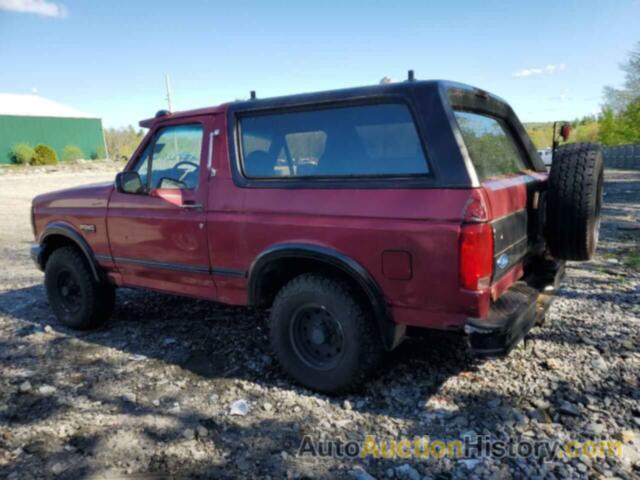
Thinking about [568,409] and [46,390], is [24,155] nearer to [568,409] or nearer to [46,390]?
[46,390]

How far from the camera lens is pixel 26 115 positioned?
40125mm

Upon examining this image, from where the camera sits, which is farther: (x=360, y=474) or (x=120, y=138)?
(x=120, y=138)

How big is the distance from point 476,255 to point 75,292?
4.00 metres

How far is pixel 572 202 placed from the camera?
2.96 meters

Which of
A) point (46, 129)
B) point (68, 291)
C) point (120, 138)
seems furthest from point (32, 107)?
point (68, 291)

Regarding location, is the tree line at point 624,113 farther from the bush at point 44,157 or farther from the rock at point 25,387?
the bush at point 44,157

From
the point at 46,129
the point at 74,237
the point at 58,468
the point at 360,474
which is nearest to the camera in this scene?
the point at 360,474

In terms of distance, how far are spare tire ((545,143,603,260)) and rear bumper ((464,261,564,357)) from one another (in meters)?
0.33

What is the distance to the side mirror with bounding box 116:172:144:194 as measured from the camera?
3732 mm

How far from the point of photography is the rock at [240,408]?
117 inches

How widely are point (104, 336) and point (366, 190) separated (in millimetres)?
3127

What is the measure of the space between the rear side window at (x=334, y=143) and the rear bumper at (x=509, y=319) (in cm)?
92

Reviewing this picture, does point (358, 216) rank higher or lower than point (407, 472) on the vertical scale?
higher

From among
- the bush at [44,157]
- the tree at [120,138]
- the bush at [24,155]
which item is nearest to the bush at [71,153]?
the bush at [24,155]
